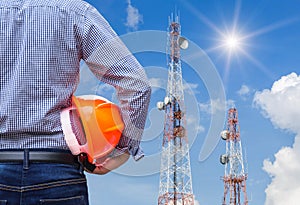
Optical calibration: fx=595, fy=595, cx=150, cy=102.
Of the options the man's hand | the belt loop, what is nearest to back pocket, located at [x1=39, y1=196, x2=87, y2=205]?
the belt loop

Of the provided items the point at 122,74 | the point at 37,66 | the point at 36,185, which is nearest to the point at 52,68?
the point at 37,66

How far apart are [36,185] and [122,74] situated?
53cm

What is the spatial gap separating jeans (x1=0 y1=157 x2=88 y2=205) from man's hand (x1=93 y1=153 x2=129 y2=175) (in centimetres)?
28

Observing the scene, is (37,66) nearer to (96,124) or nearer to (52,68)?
(52,68)

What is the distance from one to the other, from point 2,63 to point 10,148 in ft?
1.07

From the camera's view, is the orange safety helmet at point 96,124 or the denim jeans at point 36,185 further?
the orange safety helmet at point 96,124

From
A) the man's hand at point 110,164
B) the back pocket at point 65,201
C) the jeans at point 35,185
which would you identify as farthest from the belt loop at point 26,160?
the man's hand at point 110,164

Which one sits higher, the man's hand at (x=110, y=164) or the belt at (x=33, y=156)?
the man's hand at (x=110, y=164)

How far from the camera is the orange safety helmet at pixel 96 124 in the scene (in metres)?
2.22

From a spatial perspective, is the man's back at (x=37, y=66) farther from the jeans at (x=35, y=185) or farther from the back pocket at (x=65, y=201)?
the back pocket at (x=65, y=201)

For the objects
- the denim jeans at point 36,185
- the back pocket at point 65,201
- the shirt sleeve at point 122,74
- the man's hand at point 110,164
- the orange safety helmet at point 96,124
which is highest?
the shirt sleeve at point 122,74

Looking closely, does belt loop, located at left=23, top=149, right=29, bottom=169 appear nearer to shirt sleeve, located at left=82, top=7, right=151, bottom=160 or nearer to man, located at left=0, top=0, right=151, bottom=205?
man, located at left=0, top=0, right=151, bottom=205

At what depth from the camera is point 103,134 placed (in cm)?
228

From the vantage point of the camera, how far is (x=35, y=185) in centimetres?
204
